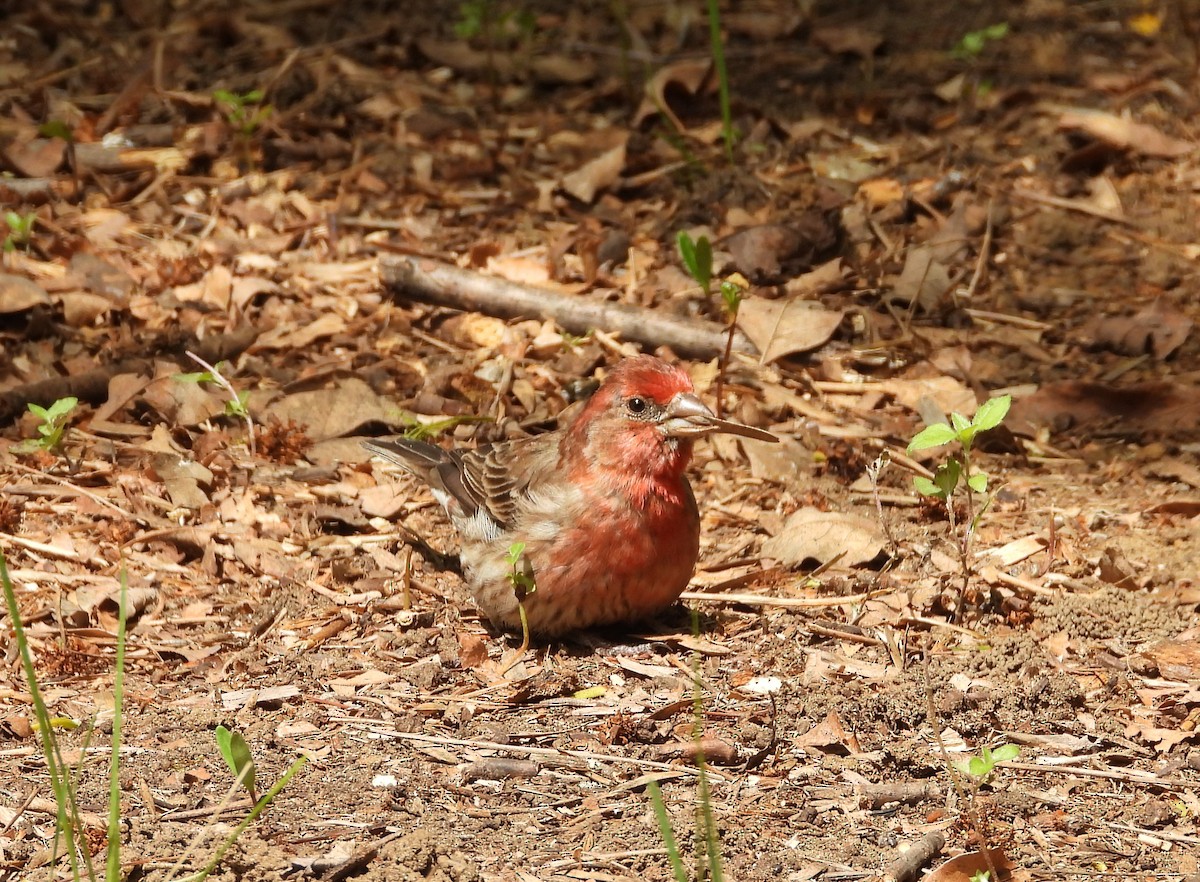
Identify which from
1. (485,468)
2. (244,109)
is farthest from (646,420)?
(244,109)

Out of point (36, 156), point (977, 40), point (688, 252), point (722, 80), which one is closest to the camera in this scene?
point (688, 252)

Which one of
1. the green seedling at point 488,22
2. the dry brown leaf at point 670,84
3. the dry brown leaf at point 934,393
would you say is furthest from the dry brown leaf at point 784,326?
the green seedling at point 488,22

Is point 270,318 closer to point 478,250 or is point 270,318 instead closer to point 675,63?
point 478,250

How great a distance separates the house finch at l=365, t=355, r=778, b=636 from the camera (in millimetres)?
5176

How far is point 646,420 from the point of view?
17.2 ft

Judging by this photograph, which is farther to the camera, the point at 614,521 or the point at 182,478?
the point at 182,478

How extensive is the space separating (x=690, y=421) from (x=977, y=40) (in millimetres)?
4930

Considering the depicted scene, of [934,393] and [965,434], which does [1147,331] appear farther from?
[965,434]

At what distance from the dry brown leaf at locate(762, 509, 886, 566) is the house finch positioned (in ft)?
1.81

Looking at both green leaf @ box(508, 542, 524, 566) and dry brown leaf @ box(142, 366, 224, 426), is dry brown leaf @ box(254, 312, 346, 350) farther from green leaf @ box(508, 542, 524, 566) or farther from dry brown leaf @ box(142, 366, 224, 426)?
green leaf @ box(508, 542, 524, 566)

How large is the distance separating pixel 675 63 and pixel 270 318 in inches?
127

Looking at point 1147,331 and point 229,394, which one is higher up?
point 1147,331

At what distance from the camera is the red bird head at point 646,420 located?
17.0 ft

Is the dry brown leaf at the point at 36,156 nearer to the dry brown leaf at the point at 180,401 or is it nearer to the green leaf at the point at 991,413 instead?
the dry brown leaf at the point at 180,401
